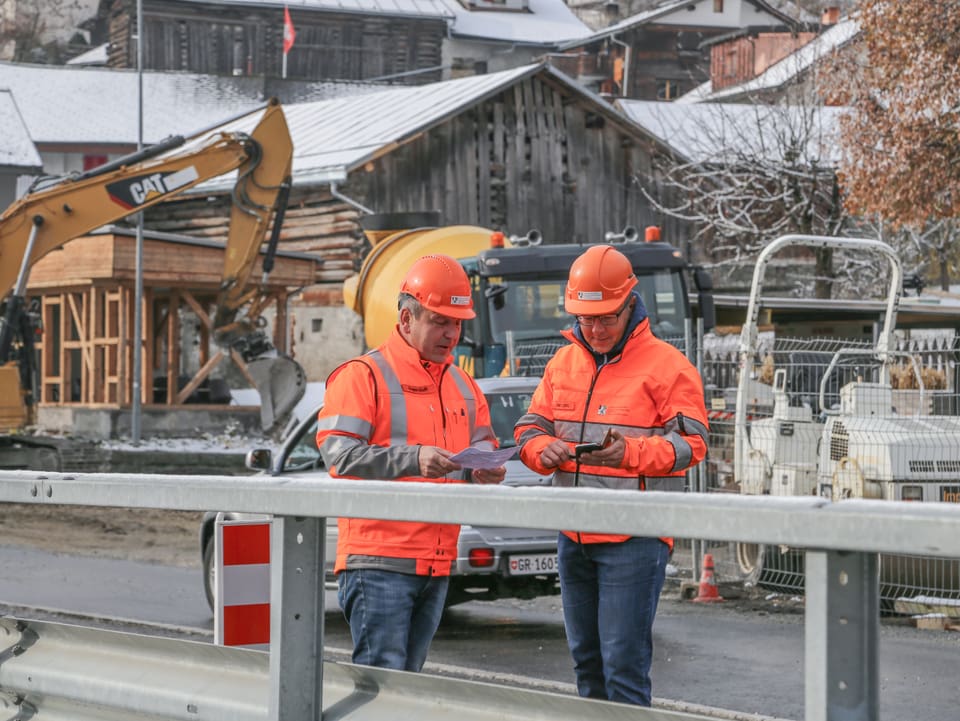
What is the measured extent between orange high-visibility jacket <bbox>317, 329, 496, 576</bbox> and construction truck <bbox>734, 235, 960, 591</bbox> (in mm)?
5765

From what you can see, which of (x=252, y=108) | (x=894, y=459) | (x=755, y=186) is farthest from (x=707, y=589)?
(x=252, y=108)

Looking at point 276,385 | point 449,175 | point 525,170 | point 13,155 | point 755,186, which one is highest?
point 13,155

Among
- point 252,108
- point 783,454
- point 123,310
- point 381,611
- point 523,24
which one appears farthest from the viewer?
point 523,24

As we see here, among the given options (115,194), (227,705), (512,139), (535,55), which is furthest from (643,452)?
(535,55)

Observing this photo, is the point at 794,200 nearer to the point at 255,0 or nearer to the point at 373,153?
the point at 373,153

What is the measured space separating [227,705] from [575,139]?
38.8m

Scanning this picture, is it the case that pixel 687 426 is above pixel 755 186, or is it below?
below

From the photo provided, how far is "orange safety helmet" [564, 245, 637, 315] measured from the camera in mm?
5293

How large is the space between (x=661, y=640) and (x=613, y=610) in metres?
5.72

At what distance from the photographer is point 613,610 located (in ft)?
16.5

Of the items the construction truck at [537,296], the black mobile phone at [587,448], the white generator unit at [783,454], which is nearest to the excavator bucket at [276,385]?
the construction truck at [537,296]

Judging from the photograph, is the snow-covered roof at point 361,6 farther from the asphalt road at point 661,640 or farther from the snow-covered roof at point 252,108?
the asphalt road at point 661,640

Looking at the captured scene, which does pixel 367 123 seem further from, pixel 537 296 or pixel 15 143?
pixel 537 296

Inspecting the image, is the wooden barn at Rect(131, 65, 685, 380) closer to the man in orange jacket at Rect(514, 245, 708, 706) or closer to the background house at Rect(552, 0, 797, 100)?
the man in orange jacket at Rect(514, 245, 708, 706)
